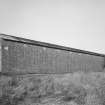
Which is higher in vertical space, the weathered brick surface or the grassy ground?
the weathered brick surface

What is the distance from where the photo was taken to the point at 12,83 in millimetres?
1084

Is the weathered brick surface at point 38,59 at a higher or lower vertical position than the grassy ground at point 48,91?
higher

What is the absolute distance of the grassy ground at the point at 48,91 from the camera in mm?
1030

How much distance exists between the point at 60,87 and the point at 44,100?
30 cm

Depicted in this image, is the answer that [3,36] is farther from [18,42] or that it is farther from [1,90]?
[1,90]

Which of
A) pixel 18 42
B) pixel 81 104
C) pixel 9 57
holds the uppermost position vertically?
pixel 18 42

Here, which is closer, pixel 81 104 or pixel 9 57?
pixel 9 57

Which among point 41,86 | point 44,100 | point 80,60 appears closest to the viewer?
point 44,100

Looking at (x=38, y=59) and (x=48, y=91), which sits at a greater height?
(x=38, y=59)

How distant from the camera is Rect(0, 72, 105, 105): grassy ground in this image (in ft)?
3.38

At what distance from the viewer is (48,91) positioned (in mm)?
1236

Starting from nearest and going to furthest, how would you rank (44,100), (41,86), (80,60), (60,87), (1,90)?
1. (1,90)
2. (44,100)
3. (41,86)
4. (60,87)
5. (80,60)

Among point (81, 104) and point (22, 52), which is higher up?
point (22, 52)

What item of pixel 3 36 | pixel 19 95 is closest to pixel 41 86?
pixel 19 95
